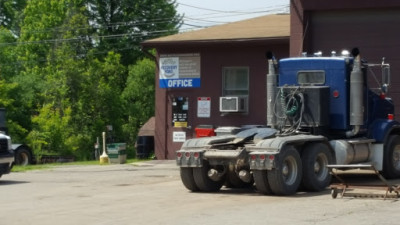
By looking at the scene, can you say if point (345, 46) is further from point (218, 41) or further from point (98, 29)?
point (98, 29)

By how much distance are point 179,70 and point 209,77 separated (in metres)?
1.25

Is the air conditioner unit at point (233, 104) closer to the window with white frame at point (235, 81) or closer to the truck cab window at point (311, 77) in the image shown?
the window with white frame at point (235, 81)

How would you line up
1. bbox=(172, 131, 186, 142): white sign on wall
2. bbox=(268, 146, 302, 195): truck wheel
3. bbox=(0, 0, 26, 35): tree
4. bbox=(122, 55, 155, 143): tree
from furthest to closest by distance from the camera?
bbox=(0, 0, 26, 35): tree → bbox=(122, 55, 155, 143): tree → bbox=(172, 131, 186, 142): white sign on wall → bbox=(268, 146, 302, 195): truck wheel

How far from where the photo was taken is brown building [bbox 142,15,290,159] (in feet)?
91.0

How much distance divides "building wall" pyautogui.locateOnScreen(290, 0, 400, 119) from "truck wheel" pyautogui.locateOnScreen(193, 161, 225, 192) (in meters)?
8.18

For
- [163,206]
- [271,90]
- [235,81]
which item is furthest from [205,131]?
[163,206]

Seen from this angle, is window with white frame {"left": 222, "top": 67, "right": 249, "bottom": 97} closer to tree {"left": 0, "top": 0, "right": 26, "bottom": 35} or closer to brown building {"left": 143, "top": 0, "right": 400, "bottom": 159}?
brown building {"left": 143, "top": 0, "right": 400, "bottom": 159}

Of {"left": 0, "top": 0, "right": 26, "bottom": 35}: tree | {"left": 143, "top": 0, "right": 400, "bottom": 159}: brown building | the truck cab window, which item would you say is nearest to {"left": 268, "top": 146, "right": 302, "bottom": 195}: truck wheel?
the truck cab window

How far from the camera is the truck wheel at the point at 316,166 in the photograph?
16219mm

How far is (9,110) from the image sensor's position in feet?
140

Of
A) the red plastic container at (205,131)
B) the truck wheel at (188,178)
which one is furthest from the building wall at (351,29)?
the truck wheel at (188,178)

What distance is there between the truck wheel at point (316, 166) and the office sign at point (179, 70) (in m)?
12.5

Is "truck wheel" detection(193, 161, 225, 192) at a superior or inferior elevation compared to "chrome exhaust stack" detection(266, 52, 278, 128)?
inferior

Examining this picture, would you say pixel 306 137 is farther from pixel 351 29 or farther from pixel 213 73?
pixel 213 73
